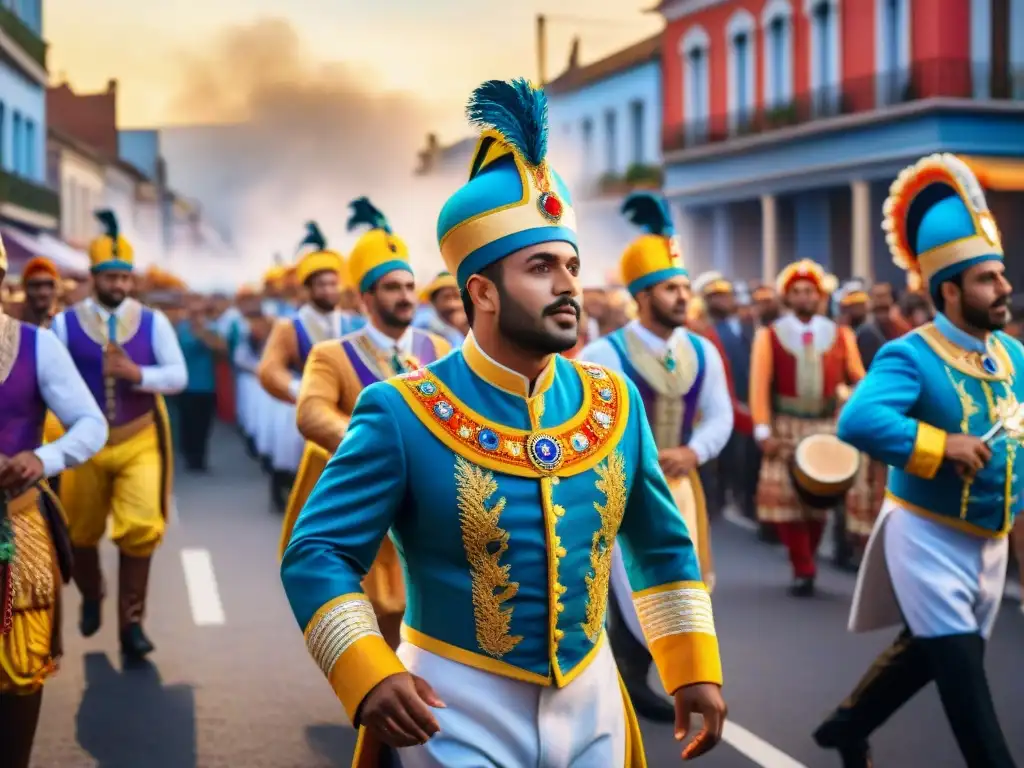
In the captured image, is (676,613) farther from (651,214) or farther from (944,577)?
(651,214)

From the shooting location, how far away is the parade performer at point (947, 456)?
6.04 meters

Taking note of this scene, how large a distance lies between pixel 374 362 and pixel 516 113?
150 inches

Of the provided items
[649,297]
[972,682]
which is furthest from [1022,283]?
[972,682]

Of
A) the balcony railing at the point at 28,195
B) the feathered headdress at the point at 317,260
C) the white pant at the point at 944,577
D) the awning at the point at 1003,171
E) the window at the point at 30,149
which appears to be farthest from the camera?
the window at the point at 30,149

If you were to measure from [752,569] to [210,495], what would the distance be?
22.5 feet

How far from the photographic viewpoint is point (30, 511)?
19.9 ft

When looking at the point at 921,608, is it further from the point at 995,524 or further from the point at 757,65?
the point at 757,65

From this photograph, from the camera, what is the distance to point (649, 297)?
812 centimetres

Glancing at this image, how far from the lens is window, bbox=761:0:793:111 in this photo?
41.2m

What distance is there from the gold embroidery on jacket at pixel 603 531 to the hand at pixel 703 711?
0.25 meters

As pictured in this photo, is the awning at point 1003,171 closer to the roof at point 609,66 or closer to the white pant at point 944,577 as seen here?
the roof at point 609,66

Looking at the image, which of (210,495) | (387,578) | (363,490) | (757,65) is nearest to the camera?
(363,490)

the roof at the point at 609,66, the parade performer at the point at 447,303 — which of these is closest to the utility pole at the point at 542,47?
the roof at the point at 609,66

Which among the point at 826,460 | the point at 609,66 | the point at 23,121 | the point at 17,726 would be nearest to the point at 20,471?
the point at 17,726
